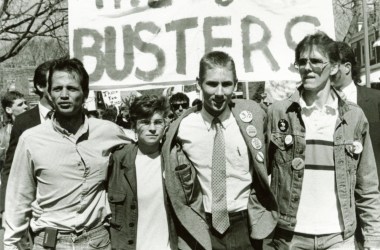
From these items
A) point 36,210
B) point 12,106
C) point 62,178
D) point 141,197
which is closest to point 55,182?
point 62,178

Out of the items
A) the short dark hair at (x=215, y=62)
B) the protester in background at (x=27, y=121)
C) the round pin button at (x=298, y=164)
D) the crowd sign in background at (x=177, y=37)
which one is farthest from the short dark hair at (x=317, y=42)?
the protester in background at (x=27, y=121)

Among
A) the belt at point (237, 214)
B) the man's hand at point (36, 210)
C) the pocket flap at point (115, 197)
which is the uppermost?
the pocket flap at point (115, 197)

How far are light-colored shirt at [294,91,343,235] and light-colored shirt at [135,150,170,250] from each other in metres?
0.89

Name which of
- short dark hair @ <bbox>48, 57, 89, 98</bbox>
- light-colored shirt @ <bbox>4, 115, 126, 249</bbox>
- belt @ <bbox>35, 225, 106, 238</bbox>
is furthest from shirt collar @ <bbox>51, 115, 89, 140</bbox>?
belt @ <bbox>35, 225, 106, 238</bbox>

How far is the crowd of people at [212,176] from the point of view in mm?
3576

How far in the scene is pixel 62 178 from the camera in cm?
354

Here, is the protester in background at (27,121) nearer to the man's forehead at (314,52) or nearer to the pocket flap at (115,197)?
the pocket flap at (115,197)

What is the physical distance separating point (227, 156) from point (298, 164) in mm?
458

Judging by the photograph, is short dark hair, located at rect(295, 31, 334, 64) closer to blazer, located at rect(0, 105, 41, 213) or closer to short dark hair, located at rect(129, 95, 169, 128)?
short dark hair, located at rect(129, 95, 169, 128)

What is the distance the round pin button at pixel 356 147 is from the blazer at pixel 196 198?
23.0 inches

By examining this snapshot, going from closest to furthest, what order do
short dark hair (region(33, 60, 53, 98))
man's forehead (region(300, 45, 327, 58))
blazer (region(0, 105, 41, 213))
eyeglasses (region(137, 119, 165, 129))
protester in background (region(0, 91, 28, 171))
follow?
man's forehead (region(300, 45, 327, 58)) → eyeglasses (region(137, 119, 165, 129)) → blazer (region(0, 105, 41, 213)) → short dark hair (region(33, 60, 53, 98)) → protester in background (region(0, 91, 28, 171))

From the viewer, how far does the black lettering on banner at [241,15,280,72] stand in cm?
492

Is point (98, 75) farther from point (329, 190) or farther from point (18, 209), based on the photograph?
point (329, 190)

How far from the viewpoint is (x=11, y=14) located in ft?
43.1
